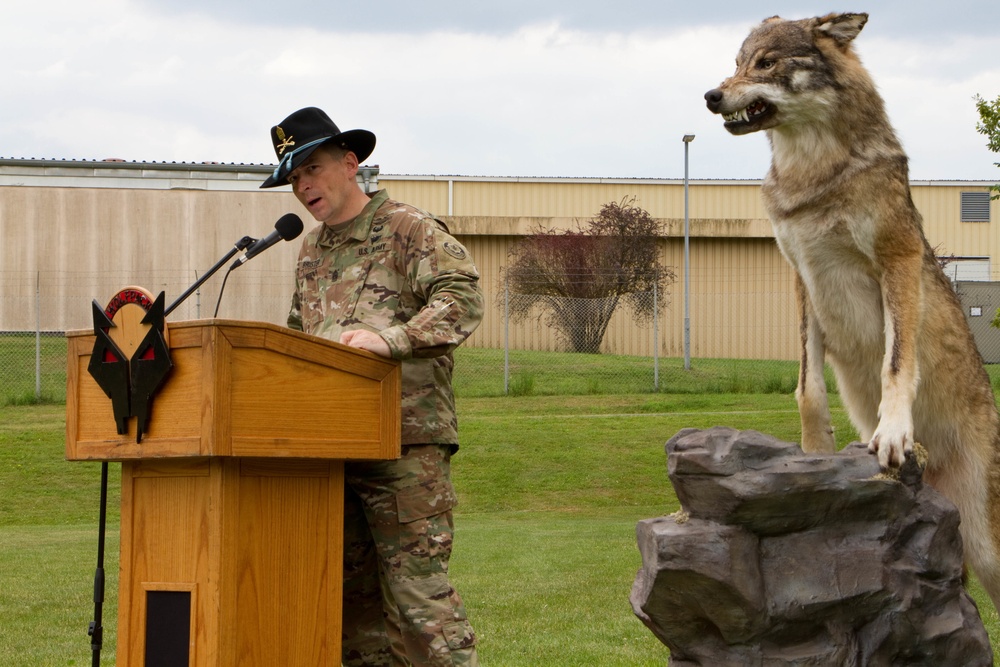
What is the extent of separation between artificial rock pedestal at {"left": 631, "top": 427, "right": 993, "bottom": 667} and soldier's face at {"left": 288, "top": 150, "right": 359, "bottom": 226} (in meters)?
1.63

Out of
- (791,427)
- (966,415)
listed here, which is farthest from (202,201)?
(966,415)

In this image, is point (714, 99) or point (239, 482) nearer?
point (239, 482)

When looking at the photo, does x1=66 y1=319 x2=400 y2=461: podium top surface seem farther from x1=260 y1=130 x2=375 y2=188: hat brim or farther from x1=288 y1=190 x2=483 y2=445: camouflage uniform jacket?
x1=260 y1=130 x2=375 y2=188: hat brim

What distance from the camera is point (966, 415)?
478cm

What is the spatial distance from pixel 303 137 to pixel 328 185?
21 cm

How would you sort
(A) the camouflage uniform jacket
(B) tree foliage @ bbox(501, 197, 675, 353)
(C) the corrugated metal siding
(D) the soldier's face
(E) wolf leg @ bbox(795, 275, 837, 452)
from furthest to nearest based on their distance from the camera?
(B) tree foliage @ bbox(501, 197, 675, 353) → (C) the corrugated metal siding → (E) wolf leg @ bbox(795, 275, 837, 452) → (D) the soldier's face → (A) the camouflage uniform jacket

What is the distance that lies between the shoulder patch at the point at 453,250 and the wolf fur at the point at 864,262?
1.09 m

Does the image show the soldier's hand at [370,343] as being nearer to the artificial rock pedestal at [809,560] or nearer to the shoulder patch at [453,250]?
the shoulder patch at [453,250]

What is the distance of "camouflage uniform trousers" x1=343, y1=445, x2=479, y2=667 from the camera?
4.43 meters

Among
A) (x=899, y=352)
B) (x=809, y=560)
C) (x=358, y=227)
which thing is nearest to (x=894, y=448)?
(x=899, y=352)

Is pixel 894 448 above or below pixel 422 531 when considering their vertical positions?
above

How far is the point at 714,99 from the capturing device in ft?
14.3

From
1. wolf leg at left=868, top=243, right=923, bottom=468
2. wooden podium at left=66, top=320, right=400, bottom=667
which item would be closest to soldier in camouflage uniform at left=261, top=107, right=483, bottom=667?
wooden podium at left=66, top=320, right=400, bottom=667

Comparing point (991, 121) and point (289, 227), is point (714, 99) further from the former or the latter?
point (991, 121)
